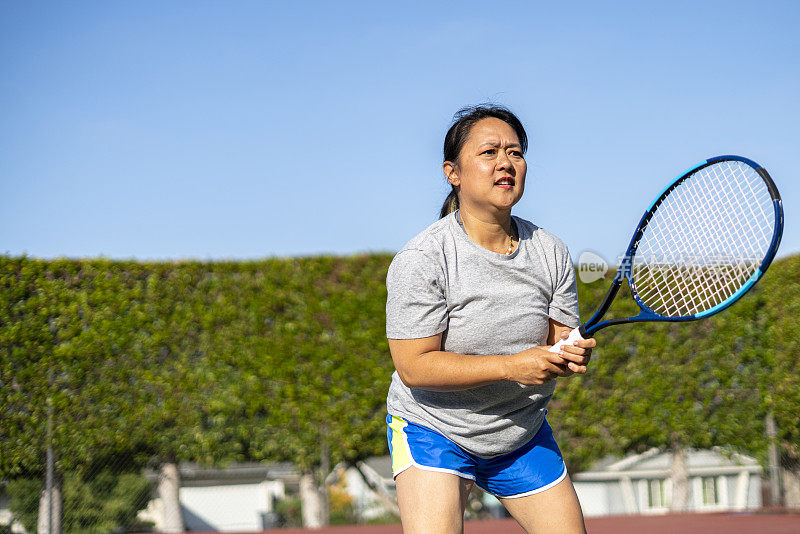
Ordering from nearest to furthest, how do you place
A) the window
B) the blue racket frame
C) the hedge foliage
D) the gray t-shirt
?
the blue racket frame, the gray t-shirt, the hedge foliage, the window

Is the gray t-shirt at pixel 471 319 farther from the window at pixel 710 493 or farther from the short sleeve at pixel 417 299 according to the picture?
the window at pixel 710 493

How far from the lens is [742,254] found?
2924 mm

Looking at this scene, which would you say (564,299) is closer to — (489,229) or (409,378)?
(489,229)

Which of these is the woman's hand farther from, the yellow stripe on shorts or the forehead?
the forehead

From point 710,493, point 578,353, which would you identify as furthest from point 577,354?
point 710,493

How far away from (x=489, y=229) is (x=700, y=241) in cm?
86

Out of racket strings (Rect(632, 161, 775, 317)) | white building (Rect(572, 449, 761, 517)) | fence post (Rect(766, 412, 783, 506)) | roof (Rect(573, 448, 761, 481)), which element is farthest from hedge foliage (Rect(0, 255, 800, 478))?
racket strings (Rect(632, 161, 775, 317))

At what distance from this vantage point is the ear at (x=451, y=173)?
3035 millimetres

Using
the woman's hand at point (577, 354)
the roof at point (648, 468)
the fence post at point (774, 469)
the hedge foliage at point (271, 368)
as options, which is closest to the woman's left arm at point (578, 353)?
the woman's hand at point (577, 354)

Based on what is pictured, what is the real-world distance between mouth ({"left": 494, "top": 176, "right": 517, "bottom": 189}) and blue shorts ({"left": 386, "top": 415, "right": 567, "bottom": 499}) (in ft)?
2.78

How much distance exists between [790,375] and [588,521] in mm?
3419

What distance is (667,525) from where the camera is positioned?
34.6 ft

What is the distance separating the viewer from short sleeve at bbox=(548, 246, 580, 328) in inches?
116

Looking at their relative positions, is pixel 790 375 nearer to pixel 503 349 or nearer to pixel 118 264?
pixel 118 264
